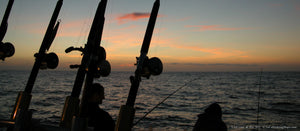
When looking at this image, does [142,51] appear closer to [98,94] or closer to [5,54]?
[98,94]

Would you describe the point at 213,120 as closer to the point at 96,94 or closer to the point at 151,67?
the point at 151,67

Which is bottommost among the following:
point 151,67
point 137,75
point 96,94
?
point 96,94

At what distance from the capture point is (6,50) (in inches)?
208

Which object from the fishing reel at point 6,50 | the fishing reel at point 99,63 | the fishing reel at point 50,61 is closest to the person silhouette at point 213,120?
the fishing reel at point 99,63

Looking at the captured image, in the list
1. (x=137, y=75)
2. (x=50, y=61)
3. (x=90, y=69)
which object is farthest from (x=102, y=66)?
(x=50, y=61)

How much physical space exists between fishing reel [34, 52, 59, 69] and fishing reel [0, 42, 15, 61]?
931 millimetres

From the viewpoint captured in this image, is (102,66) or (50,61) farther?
(50,61)

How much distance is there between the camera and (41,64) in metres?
4.98

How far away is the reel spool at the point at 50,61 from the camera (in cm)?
486

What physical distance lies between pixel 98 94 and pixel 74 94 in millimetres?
1438

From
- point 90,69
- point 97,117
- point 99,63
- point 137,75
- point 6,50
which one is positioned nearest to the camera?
point 90,69

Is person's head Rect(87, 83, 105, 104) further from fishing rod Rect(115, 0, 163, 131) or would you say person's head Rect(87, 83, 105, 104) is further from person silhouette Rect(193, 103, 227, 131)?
person silhouette Rect(193, 103, 227, 131)

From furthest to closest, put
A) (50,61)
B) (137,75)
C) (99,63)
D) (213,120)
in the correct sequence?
(50,61) → (213,120) → (137,75) → (99,63)

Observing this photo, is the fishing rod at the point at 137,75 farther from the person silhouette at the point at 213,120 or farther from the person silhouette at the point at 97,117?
the person silhouette at the point at 213,120
